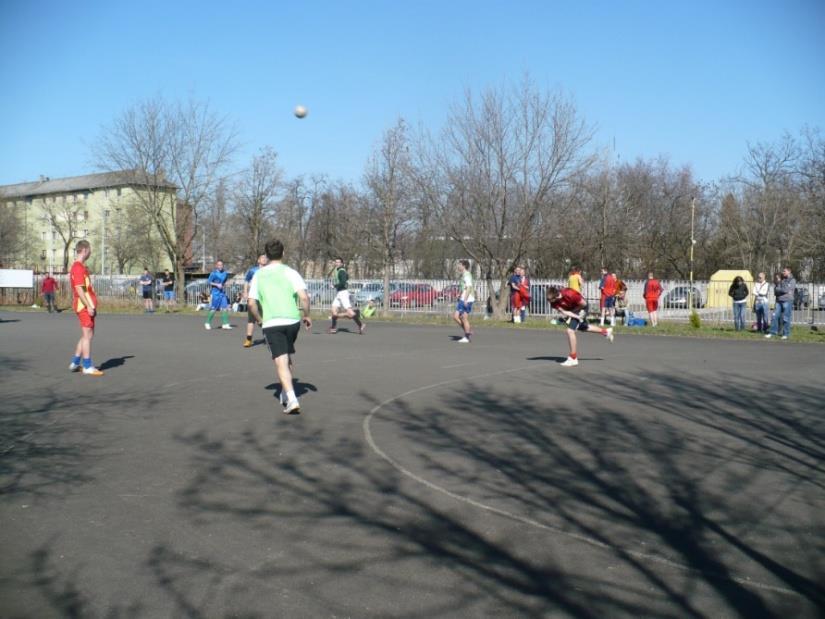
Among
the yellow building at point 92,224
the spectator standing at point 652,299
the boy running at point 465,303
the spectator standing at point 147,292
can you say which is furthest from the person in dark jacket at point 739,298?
the yellow building at point 92,224

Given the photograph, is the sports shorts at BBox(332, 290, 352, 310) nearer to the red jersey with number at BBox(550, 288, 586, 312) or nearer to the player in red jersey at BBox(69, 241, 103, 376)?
the red jersey with number at BBox(550, 288, 586, 312)

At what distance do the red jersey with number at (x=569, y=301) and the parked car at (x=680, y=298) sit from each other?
19543 millimetres

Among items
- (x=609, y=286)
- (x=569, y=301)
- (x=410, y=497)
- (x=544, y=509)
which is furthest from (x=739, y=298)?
(x=410, y=497)

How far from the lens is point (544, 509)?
5.66 m

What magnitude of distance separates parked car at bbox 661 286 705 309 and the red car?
9.08m

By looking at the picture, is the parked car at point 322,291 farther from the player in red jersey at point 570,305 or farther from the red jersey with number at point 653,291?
the player in red jersey at point 570,305

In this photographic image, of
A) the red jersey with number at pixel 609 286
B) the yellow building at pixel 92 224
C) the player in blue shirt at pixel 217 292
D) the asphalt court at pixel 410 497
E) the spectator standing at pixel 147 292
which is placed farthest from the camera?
the yellow building at pixel 92 224

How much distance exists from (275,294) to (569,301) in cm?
636

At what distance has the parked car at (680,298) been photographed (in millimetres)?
32438

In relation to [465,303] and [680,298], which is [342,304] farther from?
[680,298]

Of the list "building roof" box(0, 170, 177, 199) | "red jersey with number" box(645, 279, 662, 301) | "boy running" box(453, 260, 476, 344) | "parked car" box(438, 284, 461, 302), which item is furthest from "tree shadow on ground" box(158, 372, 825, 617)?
"building roof" box(0, 170, 177, 199)

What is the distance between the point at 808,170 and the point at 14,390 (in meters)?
35.3

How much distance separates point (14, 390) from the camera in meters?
11.1

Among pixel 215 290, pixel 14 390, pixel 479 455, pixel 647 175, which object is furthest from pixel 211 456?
pixel 647 175
